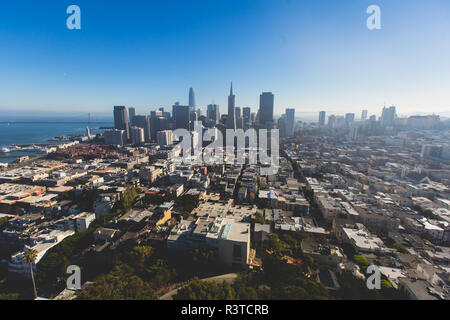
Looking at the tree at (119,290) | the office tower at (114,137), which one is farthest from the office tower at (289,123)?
the tree at (119,290)

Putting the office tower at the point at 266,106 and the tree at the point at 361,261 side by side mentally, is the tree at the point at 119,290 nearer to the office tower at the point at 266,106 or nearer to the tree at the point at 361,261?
the tree at the point at 361,261

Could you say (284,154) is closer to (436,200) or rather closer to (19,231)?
(436,200)

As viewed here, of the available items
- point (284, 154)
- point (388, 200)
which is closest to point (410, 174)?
point (388, 200)

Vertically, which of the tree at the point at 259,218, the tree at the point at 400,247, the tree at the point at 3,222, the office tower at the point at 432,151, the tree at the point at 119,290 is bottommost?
the tree at the point at 400,247

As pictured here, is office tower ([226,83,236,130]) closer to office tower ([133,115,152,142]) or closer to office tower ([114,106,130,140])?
office tower ([133,115,152,142])

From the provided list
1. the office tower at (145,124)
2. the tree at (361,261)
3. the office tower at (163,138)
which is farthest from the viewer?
the office tower at (145,124)

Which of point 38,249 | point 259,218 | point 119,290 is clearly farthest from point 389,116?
point 38,249

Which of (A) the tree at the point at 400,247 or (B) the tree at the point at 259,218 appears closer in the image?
(A) the tree at the point at 400,247
